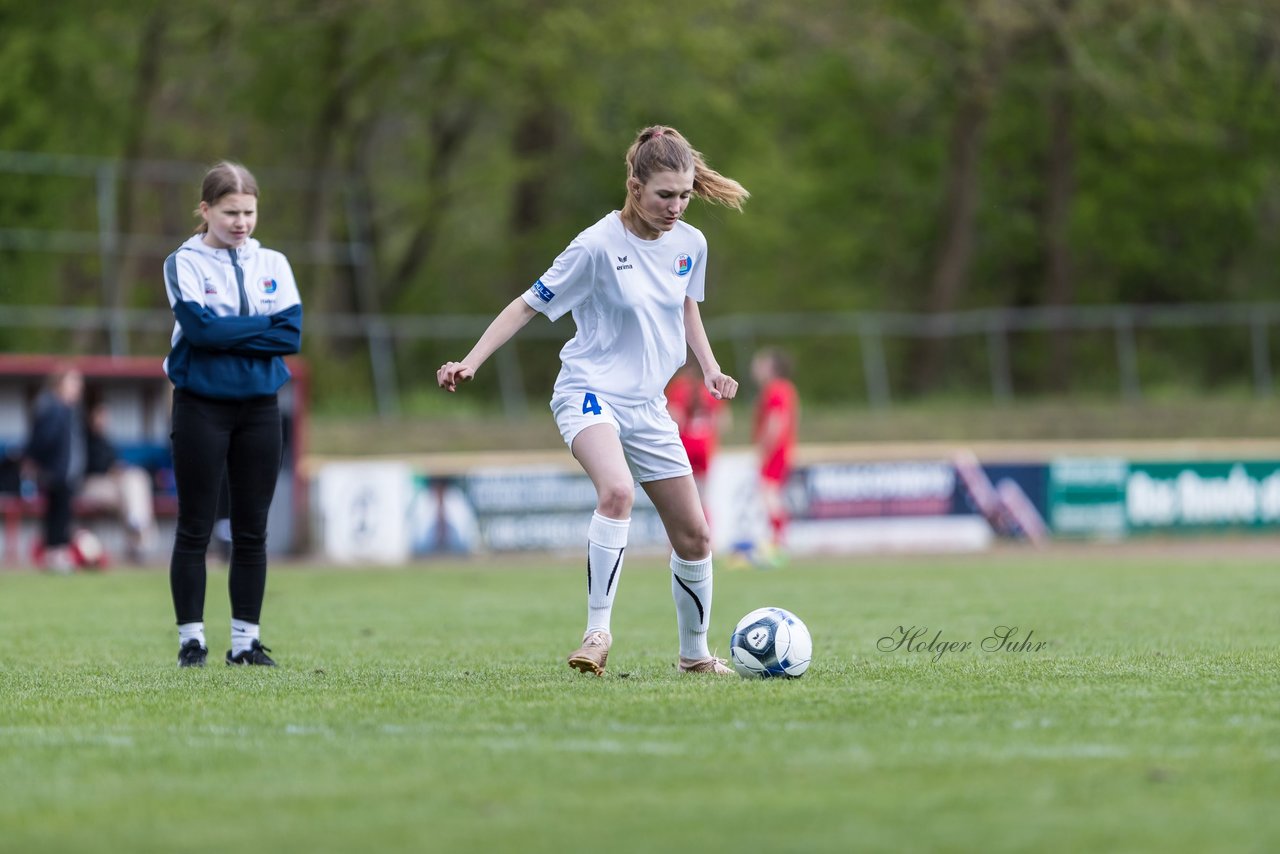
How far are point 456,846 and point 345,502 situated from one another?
19272 mm

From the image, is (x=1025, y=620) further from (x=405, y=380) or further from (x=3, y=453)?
(x=405, y=380)

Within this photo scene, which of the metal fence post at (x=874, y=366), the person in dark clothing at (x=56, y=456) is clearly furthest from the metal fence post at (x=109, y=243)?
the metal fence post at (x=874, y=366)

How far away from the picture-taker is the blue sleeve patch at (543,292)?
24.6 feet

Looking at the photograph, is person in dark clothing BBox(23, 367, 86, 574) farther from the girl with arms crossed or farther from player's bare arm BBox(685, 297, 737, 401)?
player's bare arm BBox(685, 297, 737, 401)

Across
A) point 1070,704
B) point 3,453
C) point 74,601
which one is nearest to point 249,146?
point 3,453

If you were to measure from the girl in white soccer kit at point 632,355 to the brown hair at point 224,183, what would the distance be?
1.48m

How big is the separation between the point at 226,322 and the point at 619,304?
5.91 ft

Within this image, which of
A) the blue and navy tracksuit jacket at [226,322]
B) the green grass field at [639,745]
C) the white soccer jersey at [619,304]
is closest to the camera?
the green grass field at [639,745]

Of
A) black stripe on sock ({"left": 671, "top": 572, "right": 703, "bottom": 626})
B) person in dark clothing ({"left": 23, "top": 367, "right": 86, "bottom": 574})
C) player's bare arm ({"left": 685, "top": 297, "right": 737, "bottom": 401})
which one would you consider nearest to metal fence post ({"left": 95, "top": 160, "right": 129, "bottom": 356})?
person in dark clothing ({"left": 23, "top": 367, "right": 86, "bottom": 574})

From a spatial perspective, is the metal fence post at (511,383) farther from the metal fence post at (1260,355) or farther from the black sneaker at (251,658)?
the black sneaker at (251,658)

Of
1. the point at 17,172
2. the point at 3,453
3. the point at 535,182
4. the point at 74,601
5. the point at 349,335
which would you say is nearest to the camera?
the point at 74,601

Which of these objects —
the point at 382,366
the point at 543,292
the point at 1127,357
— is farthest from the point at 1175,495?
the point at 543,292

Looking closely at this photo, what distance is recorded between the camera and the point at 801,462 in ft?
80.9

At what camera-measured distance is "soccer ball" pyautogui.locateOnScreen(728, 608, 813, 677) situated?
7406mm
